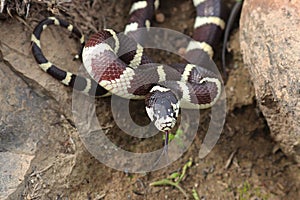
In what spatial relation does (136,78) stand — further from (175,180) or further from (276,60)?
(276,60)

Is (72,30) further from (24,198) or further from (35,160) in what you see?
(24,198)

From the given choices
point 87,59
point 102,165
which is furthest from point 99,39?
point 102,165

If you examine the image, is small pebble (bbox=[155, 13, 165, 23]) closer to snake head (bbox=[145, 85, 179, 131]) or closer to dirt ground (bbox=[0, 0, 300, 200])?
dirt ground (bbox=[0, 0, 300, 200])

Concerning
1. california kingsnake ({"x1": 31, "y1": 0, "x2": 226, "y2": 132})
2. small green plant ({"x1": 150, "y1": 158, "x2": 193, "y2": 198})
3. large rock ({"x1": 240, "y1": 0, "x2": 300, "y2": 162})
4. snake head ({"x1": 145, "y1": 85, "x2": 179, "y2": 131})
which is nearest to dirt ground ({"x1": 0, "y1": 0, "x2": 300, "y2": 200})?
small green plant ({"x1": 150, "y1": 158, "x2": 193, "y2": 198})

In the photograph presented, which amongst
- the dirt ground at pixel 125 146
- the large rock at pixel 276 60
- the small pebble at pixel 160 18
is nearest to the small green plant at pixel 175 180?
the dirt ground at pixel 125 146

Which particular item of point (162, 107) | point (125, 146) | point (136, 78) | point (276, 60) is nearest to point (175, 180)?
point (125, 146)

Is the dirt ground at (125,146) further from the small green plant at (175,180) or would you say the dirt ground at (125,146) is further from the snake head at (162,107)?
the snake head at (162,107)
